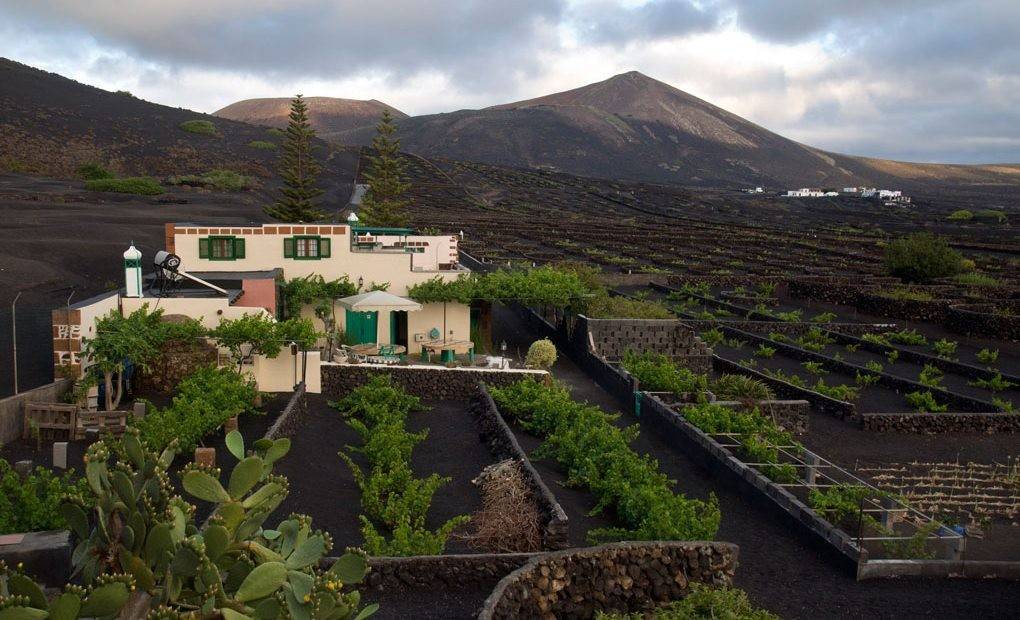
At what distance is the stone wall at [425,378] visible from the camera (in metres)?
19.8

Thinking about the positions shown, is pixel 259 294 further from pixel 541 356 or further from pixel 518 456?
pixel 518 456

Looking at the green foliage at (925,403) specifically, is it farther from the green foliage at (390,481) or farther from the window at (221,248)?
the window at (221,248)

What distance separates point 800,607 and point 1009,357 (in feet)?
75.1

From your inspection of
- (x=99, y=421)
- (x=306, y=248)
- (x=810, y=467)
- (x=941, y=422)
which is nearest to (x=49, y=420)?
(x=99, y=421)

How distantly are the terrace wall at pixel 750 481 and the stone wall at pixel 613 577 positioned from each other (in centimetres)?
201

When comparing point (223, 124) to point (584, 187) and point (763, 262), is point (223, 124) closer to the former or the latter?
point (584, 187)

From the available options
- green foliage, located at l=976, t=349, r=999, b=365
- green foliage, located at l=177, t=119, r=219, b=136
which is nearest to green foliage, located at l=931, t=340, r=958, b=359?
green foliage, located at l=976, t=349, r=999, b=365

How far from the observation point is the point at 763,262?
5691 centimetres

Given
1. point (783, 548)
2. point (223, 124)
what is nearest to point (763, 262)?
point (783, 548)

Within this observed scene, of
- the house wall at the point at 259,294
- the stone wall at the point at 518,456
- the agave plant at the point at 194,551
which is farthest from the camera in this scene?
the house wall at the point at 259,294

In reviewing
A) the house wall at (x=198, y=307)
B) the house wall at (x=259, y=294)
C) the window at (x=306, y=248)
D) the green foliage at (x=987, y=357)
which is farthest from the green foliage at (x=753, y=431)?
the green foliage at (x=987, y=357)

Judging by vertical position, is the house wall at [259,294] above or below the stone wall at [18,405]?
above

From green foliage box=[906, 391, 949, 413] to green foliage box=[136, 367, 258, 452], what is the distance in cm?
1603

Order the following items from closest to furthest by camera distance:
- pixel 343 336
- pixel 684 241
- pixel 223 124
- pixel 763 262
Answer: pixel 343 336 < pixel 763 262 < pixel 684 241 < pixel 223 124
